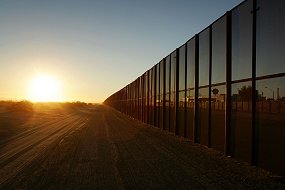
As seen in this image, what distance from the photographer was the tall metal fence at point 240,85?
9078 mm

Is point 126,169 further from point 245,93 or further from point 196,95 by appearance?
point 196,95

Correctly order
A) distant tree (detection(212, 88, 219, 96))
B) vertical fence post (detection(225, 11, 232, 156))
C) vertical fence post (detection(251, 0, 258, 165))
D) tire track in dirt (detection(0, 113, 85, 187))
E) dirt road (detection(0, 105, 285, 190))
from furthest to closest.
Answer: distant tree (detection(212, 88, 219, 96))
vertical fence post (detection(225, 11, 232, 156))
vertical fence post (detection(251, 0, 258, 165))
tire track in dirt (detection(0, 113, 85, 187))
dirt road (detection(0, 105, 285, 190))

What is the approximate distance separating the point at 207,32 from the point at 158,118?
12.0 m

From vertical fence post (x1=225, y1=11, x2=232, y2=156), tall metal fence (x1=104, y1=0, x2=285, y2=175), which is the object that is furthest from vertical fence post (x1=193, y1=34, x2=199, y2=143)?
vertical fence post (x1=225, y1=11, x2=232, y2=156)

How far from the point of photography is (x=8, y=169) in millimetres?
9961

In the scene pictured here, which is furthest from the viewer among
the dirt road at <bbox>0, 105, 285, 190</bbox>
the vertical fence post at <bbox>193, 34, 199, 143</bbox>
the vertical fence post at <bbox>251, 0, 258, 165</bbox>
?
the vertical fence post at <bbox>193, 34, 199, 143</bbox>

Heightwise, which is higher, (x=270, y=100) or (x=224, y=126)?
(x=270, y=100)

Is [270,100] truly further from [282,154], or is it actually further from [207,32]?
[207,32]

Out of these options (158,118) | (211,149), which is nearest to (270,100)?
(211,149)

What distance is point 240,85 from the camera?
11.2 m

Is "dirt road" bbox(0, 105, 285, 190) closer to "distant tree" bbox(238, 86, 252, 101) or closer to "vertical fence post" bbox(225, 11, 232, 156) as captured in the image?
"vertical fence post" bbox(225, 11, 232, 156)

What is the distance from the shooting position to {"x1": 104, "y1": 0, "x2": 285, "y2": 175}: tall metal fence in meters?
9.08

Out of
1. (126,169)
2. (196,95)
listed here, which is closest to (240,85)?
(126,169)

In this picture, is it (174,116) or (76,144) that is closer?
(76,144)
